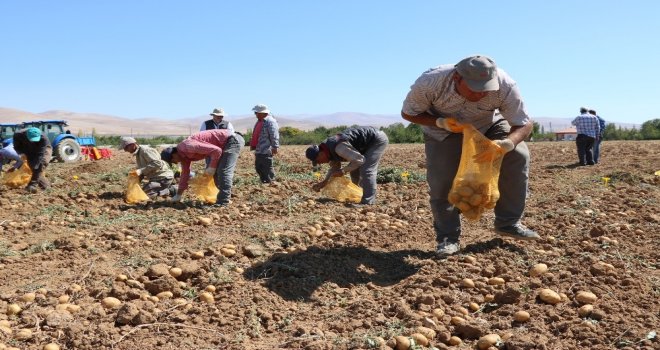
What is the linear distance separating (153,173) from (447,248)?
16.0 feet

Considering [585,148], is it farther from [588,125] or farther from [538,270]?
[538,270]

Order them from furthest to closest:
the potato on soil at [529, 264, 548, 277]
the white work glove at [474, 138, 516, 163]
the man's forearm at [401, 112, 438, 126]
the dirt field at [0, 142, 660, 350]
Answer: the man's forearm at [401, 112, 438, 126]
the white work glove at [474, 138, 516, 163]
the potato on soil at [529, 264, 548, 277]
the dirt field at [0, 142, 660, 350]

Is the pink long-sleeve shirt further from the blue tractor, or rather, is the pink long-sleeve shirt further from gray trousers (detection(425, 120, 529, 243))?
the blue tractor

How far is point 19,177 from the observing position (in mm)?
8141

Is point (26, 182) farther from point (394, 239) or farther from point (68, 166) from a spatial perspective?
point (394, 239)

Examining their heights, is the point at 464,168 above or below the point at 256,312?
above

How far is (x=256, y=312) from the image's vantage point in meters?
2.88

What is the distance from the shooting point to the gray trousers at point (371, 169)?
621 centimetres

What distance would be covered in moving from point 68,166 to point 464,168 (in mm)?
10753

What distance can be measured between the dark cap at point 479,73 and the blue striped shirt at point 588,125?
27.8 feet

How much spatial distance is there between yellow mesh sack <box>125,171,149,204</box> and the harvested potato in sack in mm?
4488

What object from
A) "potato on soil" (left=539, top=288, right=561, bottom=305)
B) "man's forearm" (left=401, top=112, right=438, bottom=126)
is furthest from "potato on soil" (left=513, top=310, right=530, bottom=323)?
"man's forearm" (left=401, top=112, right=438, bottom=126)

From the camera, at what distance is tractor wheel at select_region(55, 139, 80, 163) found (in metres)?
14.7

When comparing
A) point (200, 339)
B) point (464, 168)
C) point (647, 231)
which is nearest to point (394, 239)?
point (464, 168)
